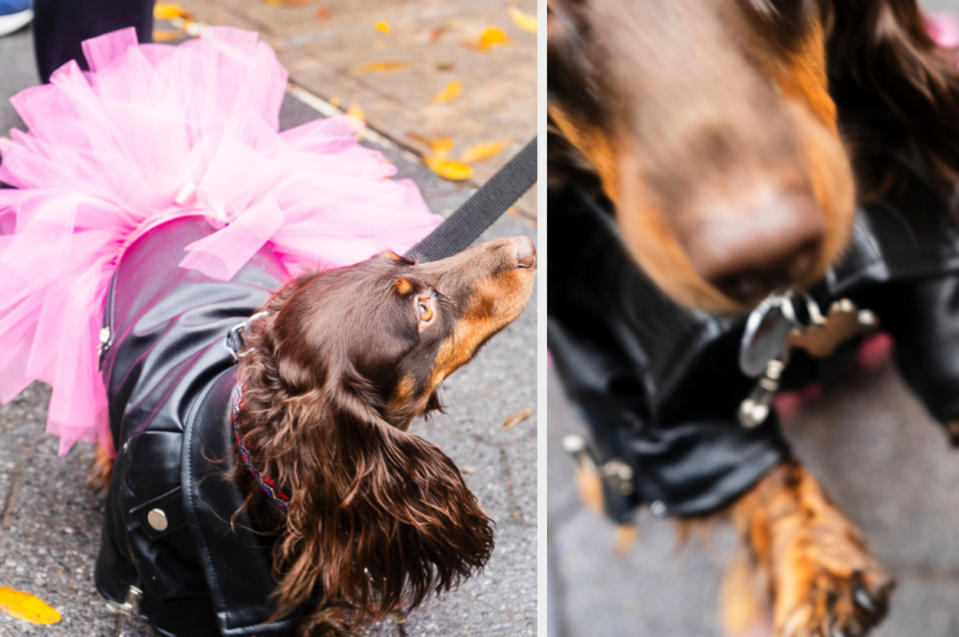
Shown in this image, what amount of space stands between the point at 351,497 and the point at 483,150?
2088mm

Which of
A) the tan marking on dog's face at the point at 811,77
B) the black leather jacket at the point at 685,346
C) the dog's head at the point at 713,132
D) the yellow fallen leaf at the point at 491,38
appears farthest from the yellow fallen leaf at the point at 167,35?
the tan marking on dog's face at the point at 811,77

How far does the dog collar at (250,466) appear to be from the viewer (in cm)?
135

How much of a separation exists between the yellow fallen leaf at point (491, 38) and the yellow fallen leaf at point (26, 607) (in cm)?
260

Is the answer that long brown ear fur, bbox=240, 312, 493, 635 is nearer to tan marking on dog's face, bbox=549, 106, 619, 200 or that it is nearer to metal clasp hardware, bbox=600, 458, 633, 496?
metal clasp hardware, bbox=600, 458, 633, 496

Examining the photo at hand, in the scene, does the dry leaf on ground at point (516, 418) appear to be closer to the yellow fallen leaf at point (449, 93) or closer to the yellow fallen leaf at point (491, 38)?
the yellow fallen leaf at point (449, 93)

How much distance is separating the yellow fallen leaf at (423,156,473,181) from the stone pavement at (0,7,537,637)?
2.23ft

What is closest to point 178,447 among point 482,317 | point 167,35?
point 482,317

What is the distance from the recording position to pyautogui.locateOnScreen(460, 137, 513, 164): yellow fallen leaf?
127 inches

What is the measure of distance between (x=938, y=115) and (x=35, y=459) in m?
1.97

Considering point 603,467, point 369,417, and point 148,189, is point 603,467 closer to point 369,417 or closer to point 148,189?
point 369,417

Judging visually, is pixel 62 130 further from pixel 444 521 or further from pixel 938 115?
pixel 938 115

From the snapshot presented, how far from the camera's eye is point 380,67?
11.9 ft

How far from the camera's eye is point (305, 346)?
1332mm

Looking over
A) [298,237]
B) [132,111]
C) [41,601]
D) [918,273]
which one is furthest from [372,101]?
[918,273]
